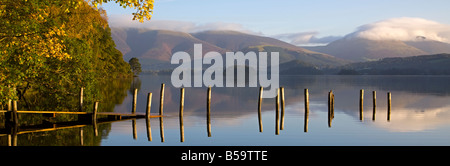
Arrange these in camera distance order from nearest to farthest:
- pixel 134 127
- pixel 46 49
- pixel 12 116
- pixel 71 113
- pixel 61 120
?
pixel 46 49 → pixel 12 116 → pixel 71 113 → pixel 134 127 → pixel 61 120

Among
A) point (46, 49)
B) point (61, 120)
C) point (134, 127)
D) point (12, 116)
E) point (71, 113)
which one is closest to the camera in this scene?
point (46, 49)

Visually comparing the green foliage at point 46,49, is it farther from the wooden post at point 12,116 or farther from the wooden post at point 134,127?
the wooden post at point 134,127

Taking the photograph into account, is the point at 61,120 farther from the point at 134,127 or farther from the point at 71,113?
the point at 134,127

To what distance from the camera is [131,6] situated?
1842 cm

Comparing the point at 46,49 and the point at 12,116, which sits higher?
the point at 46,49

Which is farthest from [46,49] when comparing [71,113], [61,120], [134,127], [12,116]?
[61,120]

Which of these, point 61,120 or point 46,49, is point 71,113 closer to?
point 61,120

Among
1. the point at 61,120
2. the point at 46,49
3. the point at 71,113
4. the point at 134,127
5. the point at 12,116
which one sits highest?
the point at 46,49

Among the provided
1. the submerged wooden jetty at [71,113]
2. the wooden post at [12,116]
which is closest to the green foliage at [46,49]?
the wooden post at [12,116]

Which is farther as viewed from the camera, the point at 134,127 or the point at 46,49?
the point at 134,127

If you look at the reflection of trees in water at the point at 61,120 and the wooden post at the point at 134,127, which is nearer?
the reflection of trees in water at the point at 61,120
